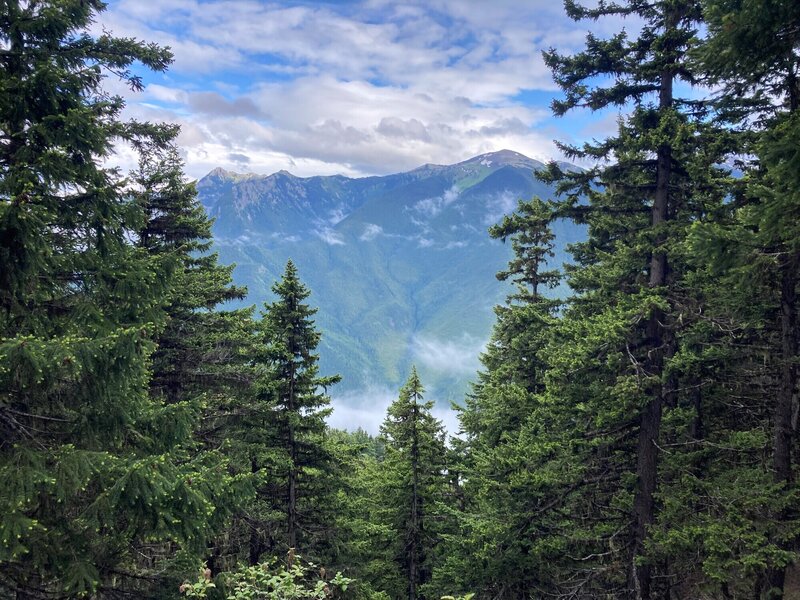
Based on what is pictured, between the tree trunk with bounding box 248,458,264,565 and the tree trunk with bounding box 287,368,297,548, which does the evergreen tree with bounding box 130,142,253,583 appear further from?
the tree trunk with bounding box 287,368,297,548

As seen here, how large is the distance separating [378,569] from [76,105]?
60.9 feet

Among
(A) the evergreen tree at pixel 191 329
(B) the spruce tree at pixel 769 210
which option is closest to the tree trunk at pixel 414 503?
(A) the evergreen tree at pixel 191 329

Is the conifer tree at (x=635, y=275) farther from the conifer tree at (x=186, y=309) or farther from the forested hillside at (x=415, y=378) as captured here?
the conifer tree at (x=186, y=309)

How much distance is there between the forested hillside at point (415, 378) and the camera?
5.98 meters

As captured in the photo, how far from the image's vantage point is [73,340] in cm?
554

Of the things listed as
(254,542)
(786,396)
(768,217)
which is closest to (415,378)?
(254,542)

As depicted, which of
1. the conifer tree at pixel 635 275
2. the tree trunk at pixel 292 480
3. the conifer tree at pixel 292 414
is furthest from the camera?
the conifer tree at pixel 292 414

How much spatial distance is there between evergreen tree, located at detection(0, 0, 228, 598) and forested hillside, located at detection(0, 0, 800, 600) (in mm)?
35

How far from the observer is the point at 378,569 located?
62.9ft

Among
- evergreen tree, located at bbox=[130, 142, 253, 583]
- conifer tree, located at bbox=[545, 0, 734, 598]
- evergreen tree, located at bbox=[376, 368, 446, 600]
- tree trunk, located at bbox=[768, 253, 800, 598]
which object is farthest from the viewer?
evergreen tree, located at bbox=[376, 368, 446, 600]

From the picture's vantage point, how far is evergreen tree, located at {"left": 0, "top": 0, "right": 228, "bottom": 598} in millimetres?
5586

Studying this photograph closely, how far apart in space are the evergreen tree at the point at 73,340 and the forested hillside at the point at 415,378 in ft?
0.12

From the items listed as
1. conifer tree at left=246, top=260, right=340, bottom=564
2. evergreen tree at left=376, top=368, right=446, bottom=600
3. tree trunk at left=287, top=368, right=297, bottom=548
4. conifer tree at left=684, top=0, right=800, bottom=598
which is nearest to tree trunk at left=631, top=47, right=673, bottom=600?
conifer tree at left=684, top=0, right=800, bottom=598

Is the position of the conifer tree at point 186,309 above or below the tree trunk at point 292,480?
above
